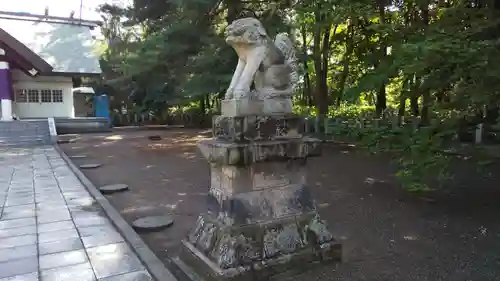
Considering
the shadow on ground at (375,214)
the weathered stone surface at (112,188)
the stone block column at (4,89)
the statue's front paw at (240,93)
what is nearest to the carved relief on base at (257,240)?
the shadow on ground at (375,214)

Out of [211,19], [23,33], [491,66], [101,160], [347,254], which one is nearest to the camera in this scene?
[491,66]

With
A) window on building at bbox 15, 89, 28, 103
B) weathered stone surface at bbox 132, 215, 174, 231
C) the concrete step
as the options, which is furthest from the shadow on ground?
window on building at bbox 15, 89, 28, 103

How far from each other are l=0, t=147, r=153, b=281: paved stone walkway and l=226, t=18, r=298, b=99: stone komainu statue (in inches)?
84.6

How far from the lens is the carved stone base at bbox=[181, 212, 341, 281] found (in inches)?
136

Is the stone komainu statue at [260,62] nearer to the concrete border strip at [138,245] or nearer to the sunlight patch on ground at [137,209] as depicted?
the concrete border strip at [138,245]

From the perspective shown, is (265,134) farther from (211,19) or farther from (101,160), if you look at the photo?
(211,19)

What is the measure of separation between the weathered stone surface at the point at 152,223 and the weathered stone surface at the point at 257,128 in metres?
2.10

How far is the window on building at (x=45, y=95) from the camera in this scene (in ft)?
73.9

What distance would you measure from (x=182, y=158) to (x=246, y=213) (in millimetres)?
8665

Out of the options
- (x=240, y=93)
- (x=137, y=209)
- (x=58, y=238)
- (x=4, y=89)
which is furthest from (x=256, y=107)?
(x=4, y=89)

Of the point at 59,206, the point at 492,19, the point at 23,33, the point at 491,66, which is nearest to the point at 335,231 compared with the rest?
the point at 491,66

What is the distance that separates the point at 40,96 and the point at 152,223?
68.8 feet

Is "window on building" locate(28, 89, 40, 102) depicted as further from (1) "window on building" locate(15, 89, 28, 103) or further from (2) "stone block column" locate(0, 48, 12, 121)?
(2) "stone block column" locate(0, 48, 12, 121)

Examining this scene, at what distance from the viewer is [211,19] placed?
45.2ft
